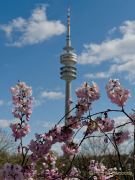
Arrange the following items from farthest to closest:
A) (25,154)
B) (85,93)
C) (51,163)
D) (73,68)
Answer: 1. (73,68)
2. (51,163)
3. (85,93)
4. (25,154)

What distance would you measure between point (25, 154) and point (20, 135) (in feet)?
2.44

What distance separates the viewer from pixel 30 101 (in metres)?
4.46

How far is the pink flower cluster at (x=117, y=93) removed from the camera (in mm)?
4328

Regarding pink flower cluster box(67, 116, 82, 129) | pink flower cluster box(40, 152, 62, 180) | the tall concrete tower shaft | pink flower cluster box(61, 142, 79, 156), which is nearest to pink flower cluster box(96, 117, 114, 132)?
pink flower cluster box(67, 116, 82, 129)

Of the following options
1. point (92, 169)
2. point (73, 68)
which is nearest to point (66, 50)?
point (73, 68)

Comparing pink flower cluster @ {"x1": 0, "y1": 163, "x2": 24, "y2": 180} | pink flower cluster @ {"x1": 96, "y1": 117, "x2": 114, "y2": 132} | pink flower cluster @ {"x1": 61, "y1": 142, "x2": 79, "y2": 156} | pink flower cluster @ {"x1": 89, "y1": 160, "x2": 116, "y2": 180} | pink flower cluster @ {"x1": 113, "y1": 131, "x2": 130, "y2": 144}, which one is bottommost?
pink flower cluster @ {"x1": 0, "y1": 163, "x2": 24, "y2": 180}

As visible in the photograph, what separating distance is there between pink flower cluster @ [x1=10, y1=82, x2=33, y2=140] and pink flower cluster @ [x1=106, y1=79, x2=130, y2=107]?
83 cm

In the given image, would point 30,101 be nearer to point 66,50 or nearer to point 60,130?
point 60,130

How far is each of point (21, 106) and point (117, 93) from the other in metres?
1.03

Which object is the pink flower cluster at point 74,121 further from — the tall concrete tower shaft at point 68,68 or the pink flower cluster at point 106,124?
the tall concrete tower shaft at point 68,68

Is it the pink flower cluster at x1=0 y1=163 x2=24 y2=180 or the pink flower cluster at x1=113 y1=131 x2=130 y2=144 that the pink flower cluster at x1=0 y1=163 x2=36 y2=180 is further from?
the pink flower cluster at x1=113 y1=131 x2=130 y2=144

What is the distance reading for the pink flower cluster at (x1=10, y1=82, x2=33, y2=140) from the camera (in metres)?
4.46

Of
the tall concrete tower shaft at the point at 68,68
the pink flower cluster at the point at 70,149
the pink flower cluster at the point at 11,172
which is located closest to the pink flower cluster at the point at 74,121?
the pink flower cluster at the point at 70,149

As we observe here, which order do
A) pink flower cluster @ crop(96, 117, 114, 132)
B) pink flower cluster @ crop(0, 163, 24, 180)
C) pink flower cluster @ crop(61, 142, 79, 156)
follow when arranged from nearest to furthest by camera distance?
pink flower cluster @ crop(0, 163, 24, 180), pink flower cluster @ crop(61, 142, 79, 156), pink flower cluster @ crop(96, 117, 114, 132)
